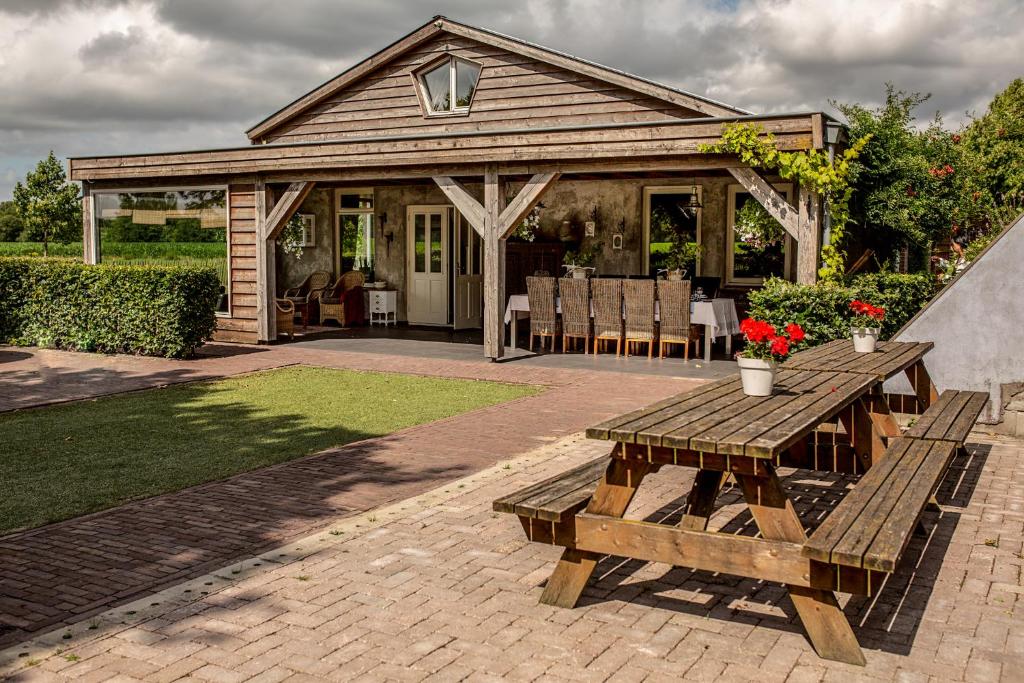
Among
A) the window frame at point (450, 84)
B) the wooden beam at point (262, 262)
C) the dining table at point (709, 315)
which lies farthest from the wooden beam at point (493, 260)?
the window frame at point (450, 84)

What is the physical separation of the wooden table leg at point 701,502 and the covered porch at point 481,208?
255 inches

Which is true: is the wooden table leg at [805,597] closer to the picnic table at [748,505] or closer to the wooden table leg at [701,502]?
the picnic table at [748,505]

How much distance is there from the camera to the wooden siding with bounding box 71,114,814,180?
1078 centimetres

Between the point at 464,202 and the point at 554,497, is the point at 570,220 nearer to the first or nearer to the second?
the point at 464,202

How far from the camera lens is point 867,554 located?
3348 mm

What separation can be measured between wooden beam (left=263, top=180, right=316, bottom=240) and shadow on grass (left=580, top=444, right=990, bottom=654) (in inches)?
394

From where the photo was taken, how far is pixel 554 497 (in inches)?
164

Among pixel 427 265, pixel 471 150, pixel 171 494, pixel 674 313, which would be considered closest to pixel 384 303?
pixel 427 265

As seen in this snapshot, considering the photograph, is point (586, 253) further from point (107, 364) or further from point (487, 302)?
point (107, 364)

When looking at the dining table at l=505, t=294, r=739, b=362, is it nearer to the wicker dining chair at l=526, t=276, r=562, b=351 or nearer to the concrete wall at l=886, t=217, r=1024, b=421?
the wicker dining chair at l=526, t=276, r=562, b=351

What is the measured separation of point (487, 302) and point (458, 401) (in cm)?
309

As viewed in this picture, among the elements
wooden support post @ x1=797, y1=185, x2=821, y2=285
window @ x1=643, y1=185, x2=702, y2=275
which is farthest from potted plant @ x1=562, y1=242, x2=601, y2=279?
wooden support post @ x1=797, y1=185, x2=821, y2=285

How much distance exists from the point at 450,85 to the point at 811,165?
26.2 feet

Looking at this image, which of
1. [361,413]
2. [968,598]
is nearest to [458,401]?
[361,413]
